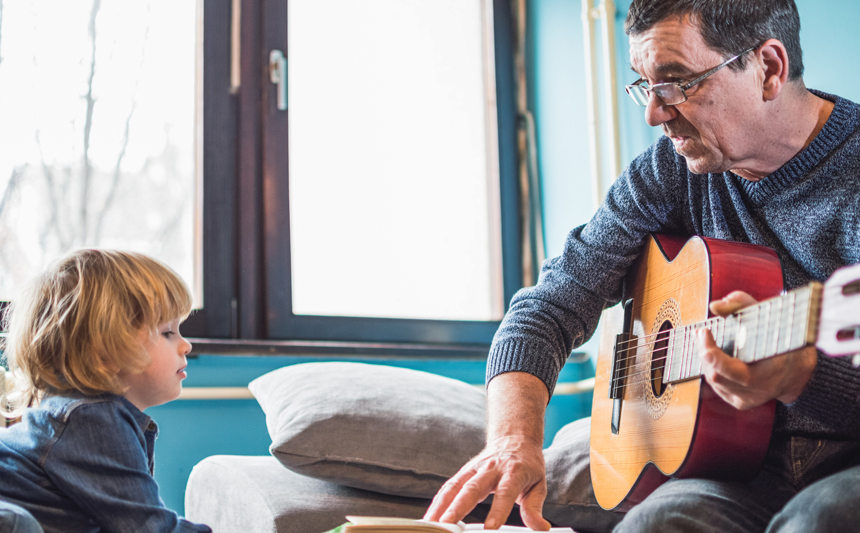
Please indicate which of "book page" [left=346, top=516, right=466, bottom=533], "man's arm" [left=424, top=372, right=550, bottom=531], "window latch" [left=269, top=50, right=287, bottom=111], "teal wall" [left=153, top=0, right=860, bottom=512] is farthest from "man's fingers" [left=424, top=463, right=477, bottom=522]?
"window latch" [left=269, top=50, right=287, bottom=111]

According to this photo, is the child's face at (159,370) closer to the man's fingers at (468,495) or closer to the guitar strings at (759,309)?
the man's fingers at (468,495)

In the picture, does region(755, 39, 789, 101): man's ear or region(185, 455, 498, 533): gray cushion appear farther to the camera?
region(185, 455, 498, 533): gray cushion

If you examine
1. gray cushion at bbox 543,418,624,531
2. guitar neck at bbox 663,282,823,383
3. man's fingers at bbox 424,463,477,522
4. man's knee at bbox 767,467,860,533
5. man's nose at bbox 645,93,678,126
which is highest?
man's nose at bbox 645,93,678,126

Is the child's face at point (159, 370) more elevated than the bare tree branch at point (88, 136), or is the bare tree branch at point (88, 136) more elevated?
the bare tree branch at point (88, 136)

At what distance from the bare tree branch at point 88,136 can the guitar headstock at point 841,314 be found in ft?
5.59

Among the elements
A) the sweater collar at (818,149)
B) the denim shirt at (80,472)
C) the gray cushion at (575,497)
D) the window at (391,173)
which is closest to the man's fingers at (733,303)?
the sweater collar at (818,149)

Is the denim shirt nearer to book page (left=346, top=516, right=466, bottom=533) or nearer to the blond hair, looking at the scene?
the blond hair

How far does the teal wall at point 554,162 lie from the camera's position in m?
1.57

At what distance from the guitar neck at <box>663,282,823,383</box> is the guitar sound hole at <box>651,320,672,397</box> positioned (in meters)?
0.08

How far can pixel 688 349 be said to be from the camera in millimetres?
971

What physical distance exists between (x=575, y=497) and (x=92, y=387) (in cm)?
81

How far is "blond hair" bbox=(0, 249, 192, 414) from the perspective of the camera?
117 centimetres

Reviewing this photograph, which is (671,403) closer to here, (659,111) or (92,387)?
(659,111)

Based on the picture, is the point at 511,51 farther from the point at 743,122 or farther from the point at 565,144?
the point at 743,122
